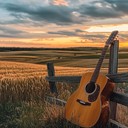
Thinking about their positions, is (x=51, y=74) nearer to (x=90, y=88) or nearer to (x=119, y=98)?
(x=90, y=88)

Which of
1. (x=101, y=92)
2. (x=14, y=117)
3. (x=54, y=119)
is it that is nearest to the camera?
(x=101, y=92)

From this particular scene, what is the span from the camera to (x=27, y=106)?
30.6ft

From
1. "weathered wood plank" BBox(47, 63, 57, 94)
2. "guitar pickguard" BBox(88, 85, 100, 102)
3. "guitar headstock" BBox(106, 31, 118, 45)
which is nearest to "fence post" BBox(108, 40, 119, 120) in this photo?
"guitar headstock" BBox(106, 31, 118, 45)

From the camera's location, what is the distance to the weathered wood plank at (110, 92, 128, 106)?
651 cm

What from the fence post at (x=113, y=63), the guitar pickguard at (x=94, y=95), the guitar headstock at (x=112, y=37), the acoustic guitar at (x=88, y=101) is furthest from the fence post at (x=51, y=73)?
the guitar pickguard at (x=94, y=95)

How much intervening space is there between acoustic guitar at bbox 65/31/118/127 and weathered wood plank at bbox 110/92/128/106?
1.17 ft

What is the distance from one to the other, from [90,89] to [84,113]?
17.0 inches

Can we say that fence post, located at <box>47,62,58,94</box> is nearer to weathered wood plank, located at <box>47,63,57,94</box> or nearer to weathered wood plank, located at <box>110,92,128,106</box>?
weathered wood plank, located at <box>47,63,57,94</box>

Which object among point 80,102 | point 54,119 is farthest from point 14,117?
point 80,102

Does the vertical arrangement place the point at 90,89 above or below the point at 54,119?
above

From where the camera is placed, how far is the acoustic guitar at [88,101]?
21.6 ft

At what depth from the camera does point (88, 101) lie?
670cm

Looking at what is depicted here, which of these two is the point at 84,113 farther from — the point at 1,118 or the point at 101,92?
the point at 1,118

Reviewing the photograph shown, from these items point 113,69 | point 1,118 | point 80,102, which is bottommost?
point 1,118
